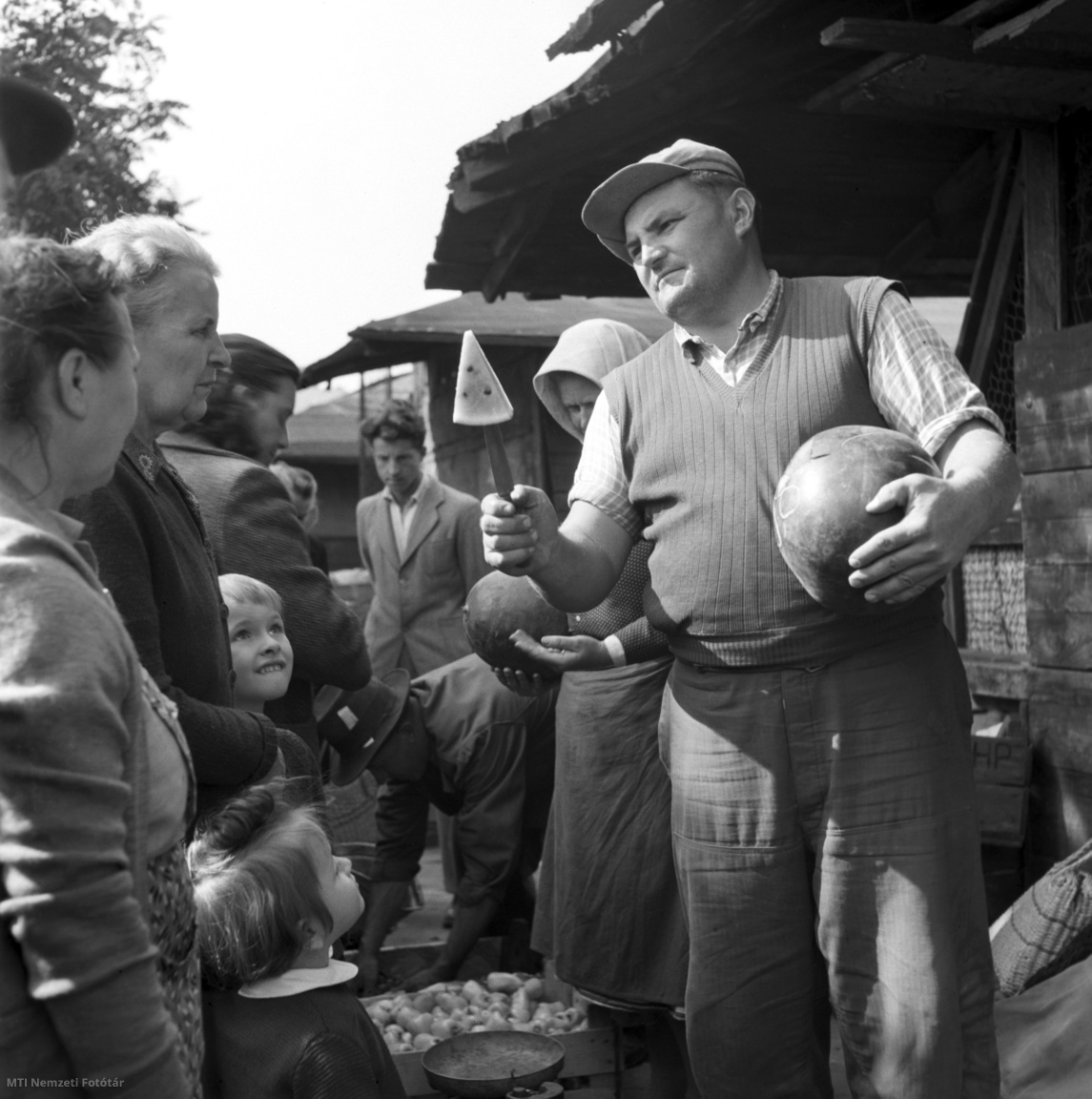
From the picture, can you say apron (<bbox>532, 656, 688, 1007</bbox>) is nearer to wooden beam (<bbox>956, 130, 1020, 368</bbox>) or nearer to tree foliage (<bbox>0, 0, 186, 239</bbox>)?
wooden beam (<bbox>956, 130, 1020, 368</bbox>)

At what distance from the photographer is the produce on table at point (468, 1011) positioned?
427 cm

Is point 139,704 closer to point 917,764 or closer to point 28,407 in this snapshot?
point 28,407

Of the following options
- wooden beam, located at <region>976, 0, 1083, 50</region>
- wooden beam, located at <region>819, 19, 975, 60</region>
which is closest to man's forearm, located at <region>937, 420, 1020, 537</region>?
wooden beam, located at <region>976, 0, 1083, 50</region>

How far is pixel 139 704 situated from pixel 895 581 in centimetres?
145

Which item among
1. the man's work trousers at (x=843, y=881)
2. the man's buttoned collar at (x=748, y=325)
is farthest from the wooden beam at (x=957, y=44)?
the man's work trousers at (x=843, y=881)

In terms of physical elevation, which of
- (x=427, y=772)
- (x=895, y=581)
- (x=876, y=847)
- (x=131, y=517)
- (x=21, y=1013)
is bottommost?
(x=427, y=772)

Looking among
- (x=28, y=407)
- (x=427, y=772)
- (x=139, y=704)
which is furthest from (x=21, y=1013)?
(x=427, y=772)

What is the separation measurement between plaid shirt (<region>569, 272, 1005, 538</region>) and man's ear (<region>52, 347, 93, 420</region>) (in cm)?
163

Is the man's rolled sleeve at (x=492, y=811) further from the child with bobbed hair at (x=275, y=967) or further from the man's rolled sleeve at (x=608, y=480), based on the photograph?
the child with bobbed hair at (x=275, y=967)

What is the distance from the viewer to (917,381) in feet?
9.09

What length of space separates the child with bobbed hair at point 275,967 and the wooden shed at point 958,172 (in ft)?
9.73

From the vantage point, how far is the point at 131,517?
7.73 ft

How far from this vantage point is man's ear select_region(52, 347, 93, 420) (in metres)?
1.61

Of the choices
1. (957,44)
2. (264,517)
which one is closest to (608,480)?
(264,517)
